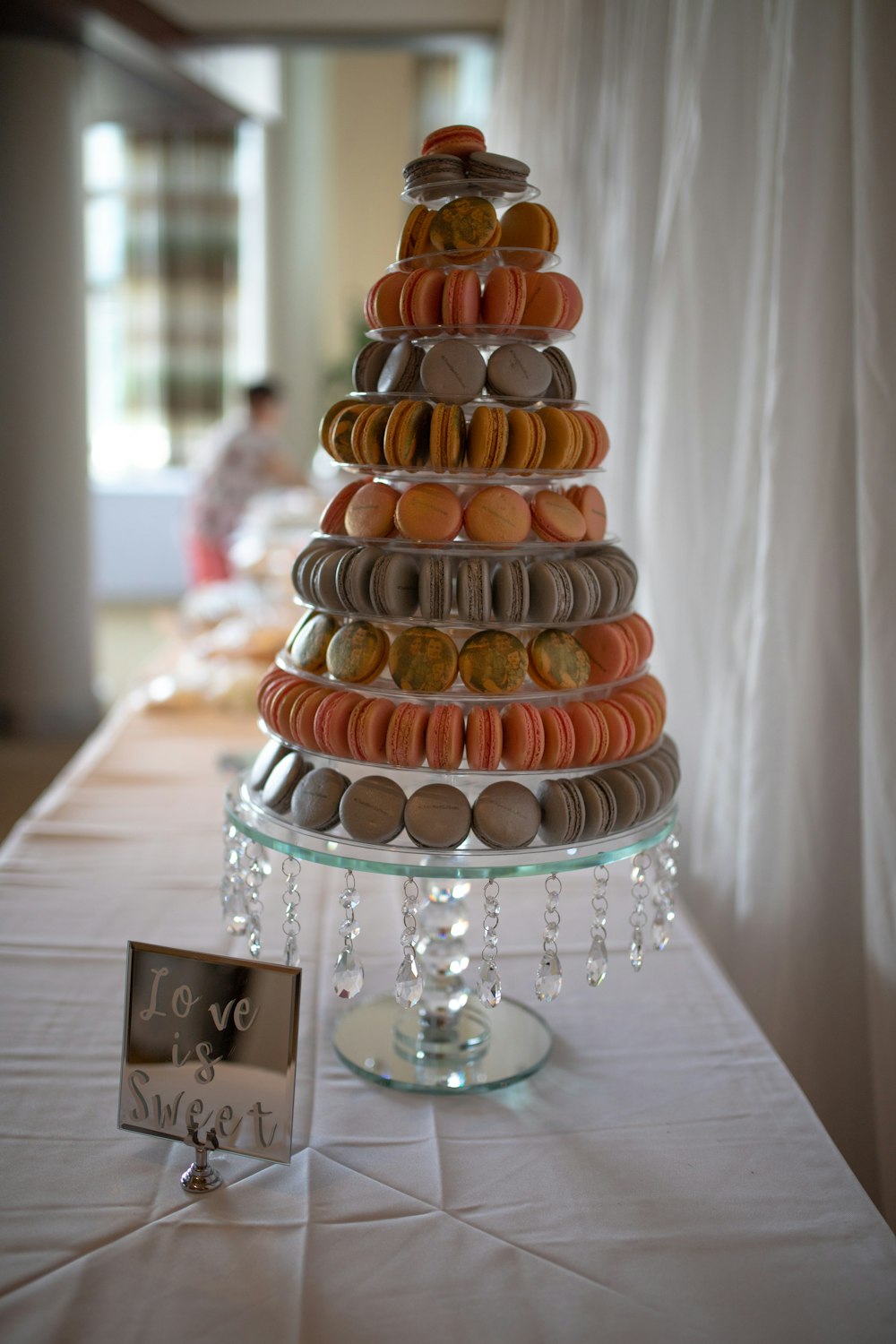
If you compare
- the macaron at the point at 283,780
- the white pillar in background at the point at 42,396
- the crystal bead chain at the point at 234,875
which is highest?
the white pillar in background at the point at 42,396

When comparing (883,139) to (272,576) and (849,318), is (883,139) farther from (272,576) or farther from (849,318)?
(272,576)

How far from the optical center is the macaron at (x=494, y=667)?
76cm

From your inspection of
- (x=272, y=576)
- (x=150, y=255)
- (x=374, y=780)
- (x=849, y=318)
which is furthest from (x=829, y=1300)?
(x=150, y=255)

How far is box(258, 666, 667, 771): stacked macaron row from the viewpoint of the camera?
760 millimetres

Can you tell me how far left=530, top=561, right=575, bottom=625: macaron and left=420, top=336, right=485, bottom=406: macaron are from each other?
13cm

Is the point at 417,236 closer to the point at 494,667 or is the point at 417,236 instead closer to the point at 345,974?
the point at 494,667

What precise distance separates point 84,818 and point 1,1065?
60cm

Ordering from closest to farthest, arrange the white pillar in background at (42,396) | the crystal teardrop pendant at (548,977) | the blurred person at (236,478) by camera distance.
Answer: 1. the crystal teardrop pendant at (548,977)
2. the white pillar in background at (42,396)
3. the blurred person at (236,478)

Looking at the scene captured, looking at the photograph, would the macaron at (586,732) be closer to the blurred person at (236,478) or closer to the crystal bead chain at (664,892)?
the crystal bead chain at (664,892)

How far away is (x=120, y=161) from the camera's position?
236 inches

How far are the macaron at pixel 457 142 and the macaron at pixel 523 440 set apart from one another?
21 cm

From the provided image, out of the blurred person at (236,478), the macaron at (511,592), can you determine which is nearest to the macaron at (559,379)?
the macaron at (511,592)

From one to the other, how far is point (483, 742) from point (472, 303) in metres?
0.31

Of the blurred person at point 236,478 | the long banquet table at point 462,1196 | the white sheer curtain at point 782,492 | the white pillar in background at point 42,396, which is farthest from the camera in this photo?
the blurred person at point 236,478
